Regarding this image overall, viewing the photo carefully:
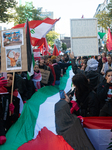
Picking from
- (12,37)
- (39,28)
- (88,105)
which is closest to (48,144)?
(88,105)

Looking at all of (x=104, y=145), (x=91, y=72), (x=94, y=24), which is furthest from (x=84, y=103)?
(x=91, y=72)

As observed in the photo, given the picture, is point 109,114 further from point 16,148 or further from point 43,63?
point 43,63

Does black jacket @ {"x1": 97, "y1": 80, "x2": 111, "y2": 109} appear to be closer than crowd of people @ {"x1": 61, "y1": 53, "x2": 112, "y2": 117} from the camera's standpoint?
No

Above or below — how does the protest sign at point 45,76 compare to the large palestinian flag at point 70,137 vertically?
above

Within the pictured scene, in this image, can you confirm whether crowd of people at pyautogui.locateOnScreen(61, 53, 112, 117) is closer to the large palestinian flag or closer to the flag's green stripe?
the large palestinian flag

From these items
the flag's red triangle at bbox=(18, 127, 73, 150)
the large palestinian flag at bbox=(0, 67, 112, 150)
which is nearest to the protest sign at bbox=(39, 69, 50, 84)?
the large palestinian flag at bbox=(0, 67, 112, 150)

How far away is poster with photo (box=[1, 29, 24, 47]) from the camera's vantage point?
353 cm

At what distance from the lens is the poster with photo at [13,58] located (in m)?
3.50

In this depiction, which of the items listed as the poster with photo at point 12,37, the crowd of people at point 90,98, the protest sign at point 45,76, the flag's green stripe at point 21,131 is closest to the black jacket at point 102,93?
the crowd of people at point 90,98

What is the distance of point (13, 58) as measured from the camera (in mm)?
3531

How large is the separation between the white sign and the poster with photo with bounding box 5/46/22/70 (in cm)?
165

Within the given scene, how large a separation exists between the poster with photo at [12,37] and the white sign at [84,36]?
157cm

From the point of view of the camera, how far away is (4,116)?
10.9ft

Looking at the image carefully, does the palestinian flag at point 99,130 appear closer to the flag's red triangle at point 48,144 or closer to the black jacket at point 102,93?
the flag's red triangle at point 48,144
